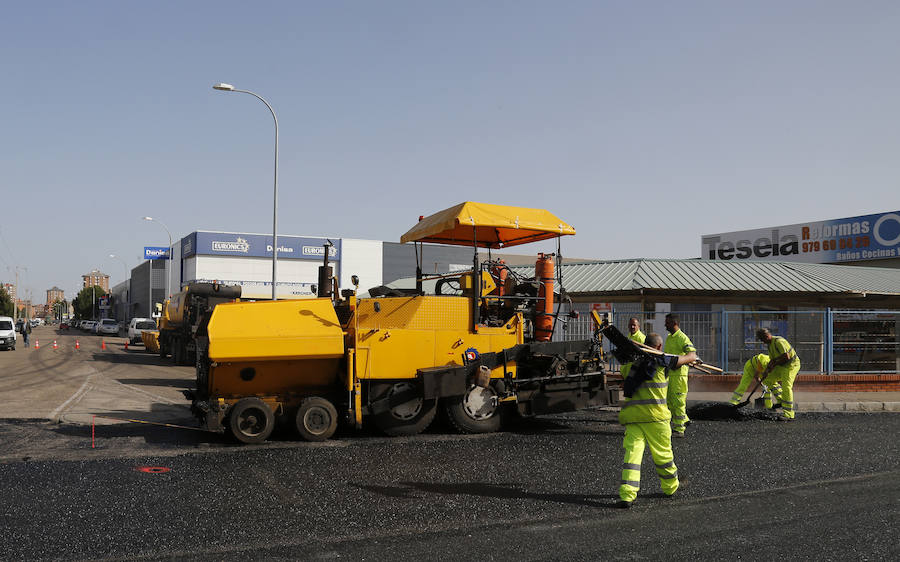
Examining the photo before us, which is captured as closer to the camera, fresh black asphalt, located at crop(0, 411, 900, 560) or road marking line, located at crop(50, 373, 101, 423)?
fresh black asphalt, located at crop(0, 411, 900, 560)

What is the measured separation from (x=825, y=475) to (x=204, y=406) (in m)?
6.78

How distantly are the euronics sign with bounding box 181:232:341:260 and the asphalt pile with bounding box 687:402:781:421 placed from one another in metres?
46.6

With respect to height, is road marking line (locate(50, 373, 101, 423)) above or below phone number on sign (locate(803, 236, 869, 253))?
below

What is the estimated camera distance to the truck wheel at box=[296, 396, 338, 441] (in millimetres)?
8523

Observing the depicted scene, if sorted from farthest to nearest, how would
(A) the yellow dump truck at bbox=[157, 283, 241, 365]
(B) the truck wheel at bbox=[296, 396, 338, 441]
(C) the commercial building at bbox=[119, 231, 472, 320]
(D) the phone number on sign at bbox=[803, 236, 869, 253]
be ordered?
(C) the commercial building at bbox=[119, 231, 472, 320] < (D) the phone number on sign at bbox=[803, 236, 869, 253] < (A) the yellow dump truck at bbox=[157, 283, 241, 365] < (B) the truck wheel at bbox=[296, 396, 338, 441]

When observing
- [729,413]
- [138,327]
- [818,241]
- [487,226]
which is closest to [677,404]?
[729,413]

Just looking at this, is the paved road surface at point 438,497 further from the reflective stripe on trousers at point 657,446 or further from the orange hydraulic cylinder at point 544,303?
the orange hydraulic cylinder at point 544,303

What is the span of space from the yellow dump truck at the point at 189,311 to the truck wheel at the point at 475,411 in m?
13.9

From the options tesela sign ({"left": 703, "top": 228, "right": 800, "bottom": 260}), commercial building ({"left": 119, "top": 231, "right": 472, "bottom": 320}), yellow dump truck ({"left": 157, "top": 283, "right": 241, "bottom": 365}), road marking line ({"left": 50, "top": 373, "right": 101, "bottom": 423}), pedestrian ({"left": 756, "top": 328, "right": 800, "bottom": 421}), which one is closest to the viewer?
road marking line ({"left": 50, "top": 373, "right": 101, "bottom": 423})

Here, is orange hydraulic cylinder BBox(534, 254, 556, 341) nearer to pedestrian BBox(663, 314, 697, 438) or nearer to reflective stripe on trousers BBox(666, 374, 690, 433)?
pedestrian BBox(663, 314, 697, 438)

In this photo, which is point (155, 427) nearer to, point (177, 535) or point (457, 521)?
point (177, 535)

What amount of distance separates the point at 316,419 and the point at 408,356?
1.36 m

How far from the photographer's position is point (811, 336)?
15.9 metres

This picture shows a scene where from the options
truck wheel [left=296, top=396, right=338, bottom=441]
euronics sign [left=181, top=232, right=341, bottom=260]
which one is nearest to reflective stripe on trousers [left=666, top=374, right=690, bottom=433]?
truck wheel [left=296, top=396, right=338, bottom=441]
